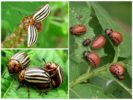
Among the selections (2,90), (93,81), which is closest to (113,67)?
(93,81)

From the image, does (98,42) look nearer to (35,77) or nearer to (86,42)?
(86,42)

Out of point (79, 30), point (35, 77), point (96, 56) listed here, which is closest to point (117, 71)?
point (96, 56)

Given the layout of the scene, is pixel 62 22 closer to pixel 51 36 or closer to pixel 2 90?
pixel 51 36

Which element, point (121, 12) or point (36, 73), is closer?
point (36, 73)

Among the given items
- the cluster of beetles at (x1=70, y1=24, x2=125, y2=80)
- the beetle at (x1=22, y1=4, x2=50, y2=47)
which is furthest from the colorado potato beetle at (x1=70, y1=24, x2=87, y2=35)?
the beetle at (x1=22, y1=4, x2=50, y2=47)

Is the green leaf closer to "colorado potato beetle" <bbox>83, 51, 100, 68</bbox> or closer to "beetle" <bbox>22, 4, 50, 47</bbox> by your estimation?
"colorado potato beetle" <bbox>83, 51, 100, 68</bbox>

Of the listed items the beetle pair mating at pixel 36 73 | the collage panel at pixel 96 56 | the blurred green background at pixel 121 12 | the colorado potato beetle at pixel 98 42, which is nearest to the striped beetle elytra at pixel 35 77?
the beetle pair mating at pixel 36 73
